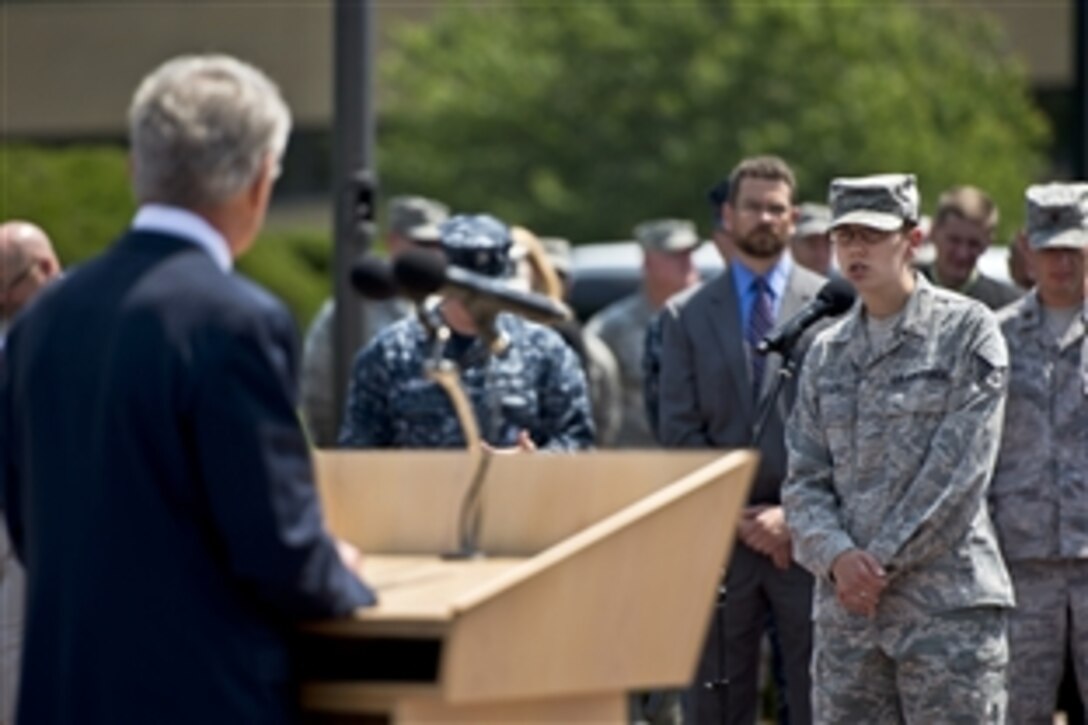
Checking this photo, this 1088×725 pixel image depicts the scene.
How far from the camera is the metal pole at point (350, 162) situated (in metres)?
12.6

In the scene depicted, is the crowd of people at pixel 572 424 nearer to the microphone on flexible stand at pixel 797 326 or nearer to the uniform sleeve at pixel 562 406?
the uniform sleeve at pixel 562 406

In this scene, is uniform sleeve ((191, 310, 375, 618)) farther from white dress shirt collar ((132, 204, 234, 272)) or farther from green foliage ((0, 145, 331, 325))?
green foliage ((0, 145, 331, 325))

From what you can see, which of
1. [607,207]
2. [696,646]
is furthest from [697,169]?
[696,646]

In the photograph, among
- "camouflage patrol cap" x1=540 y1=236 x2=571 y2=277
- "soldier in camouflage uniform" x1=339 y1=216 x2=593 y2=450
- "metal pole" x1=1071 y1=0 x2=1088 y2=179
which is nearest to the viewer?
"soldier in camouflage uniform" x1=339 y1=216 x2=593 y2=450

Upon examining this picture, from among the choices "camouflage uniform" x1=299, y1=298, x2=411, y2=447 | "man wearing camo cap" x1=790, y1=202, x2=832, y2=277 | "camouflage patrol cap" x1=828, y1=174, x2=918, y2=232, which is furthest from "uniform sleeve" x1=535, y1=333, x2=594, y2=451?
"camouflage uniform" x1=299, y1=298, x2=411, y2=447

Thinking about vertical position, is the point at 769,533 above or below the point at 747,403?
below

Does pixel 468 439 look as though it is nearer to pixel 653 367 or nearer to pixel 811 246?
pixel 653 367

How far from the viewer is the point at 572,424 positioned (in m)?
8.94

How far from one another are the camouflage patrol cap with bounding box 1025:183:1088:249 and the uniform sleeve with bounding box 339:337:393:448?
2.31 metres

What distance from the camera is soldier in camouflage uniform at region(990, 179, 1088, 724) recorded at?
940cm

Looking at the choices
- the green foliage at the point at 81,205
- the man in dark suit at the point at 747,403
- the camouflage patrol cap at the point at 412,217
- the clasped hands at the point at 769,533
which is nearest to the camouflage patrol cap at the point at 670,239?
the camouflage patrol cap at the point at 412,217

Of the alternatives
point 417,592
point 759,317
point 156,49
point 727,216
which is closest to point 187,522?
point 417,592

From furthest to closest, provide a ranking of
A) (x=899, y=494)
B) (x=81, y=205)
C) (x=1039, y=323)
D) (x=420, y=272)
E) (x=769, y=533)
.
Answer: (x=81, y=205), (x=769, y=533), (x=1039, y=323), (x=899, y=494), (x=420, y=272)

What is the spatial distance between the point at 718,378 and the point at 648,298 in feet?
15.1
